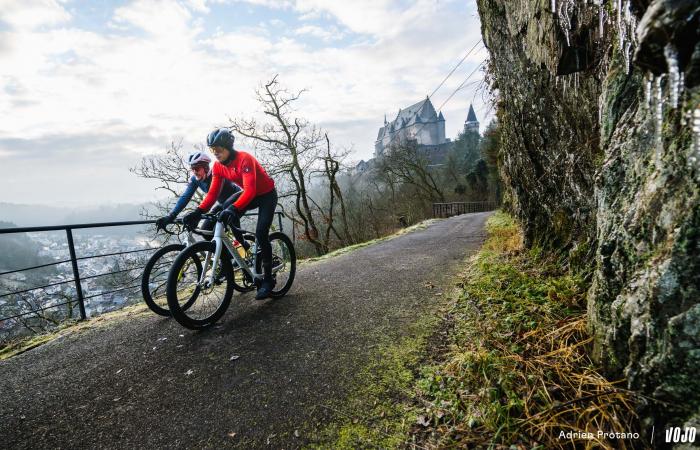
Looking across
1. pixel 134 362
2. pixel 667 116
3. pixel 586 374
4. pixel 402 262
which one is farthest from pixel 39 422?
pixel 402 262

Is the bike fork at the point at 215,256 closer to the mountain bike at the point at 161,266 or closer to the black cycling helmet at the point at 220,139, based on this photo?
the mountain bike at the point at 161,266

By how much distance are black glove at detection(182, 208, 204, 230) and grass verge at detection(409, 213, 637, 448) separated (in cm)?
277

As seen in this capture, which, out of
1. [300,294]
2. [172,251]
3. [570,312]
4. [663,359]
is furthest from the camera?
[300,294]

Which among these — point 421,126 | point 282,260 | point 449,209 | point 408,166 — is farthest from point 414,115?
point 282,260

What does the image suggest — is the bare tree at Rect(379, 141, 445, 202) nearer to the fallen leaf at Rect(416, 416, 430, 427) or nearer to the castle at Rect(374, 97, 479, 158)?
the fallen leaf at Rect(416, 416, 430, 427)

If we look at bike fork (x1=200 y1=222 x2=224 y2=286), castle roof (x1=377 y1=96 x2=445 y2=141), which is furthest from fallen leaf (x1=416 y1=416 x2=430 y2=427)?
castle roof (x1=377 y1=96 x2=445 y2=141)

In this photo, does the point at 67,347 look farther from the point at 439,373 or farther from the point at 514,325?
the point at 514,325

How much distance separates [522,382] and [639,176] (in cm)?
124

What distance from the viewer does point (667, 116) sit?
128cm

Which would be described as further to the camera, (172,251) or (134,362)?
(172,251)

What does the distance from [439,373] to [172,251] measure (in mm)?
3158

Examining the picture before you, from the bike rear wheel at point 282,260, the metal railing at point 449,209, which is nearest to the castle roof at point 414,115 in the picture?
the metal railing at point 449,209

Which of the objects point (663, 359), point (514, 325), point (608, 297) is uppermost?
point (608, 297)

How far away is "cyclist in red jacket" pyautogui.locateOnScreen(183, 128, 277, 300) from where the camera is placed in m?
3.34
